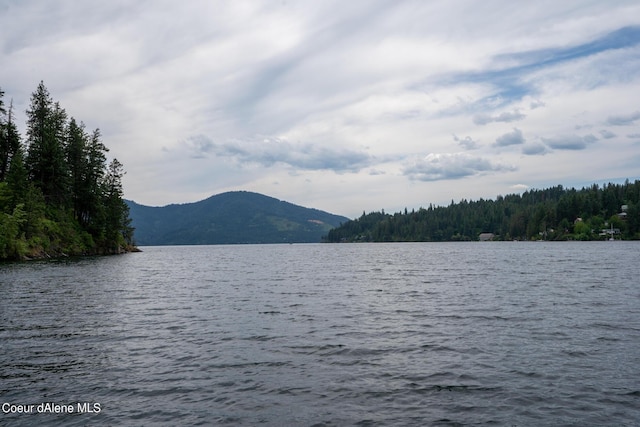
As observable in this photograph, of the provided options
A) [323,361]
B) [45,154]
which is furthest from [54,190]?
[323,361]

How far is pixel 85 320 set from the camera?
83.0 ft

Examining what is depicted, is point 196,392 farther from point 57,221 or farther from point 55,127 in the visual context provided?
point 55,127

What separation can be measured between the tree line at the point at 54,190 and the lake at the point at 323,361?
180 feet

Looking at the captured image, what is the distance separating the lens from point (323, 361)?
1695cm

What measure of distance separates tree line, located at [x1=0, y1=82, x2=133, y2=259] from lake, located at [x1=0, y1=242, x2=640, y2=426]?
54771 mm

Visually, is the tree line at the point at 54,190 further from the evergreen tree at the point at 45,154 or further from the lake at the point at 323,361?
the lake at the point at 323,361

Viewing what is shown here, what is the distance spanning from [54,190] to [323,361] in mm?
100072

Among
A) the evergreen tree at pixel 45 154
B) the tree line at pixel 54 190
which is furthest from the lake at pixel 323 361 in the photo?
the evergreen tree at pixel 45 154

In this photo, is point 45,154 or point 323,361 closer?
point 323,361

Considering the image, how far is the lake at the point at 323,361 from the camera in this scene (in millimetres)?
12039

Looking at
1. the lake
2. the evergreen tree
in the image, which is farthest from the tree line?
the lake

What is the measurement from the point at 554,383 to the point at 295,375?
8541 mm

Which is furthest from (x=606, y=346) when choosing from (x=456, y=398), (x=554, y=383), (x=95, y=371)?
(x=95, y=371)

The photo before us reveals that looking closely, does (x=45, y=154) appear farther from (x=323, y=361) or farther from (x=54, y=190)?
(x=323, y=361)
